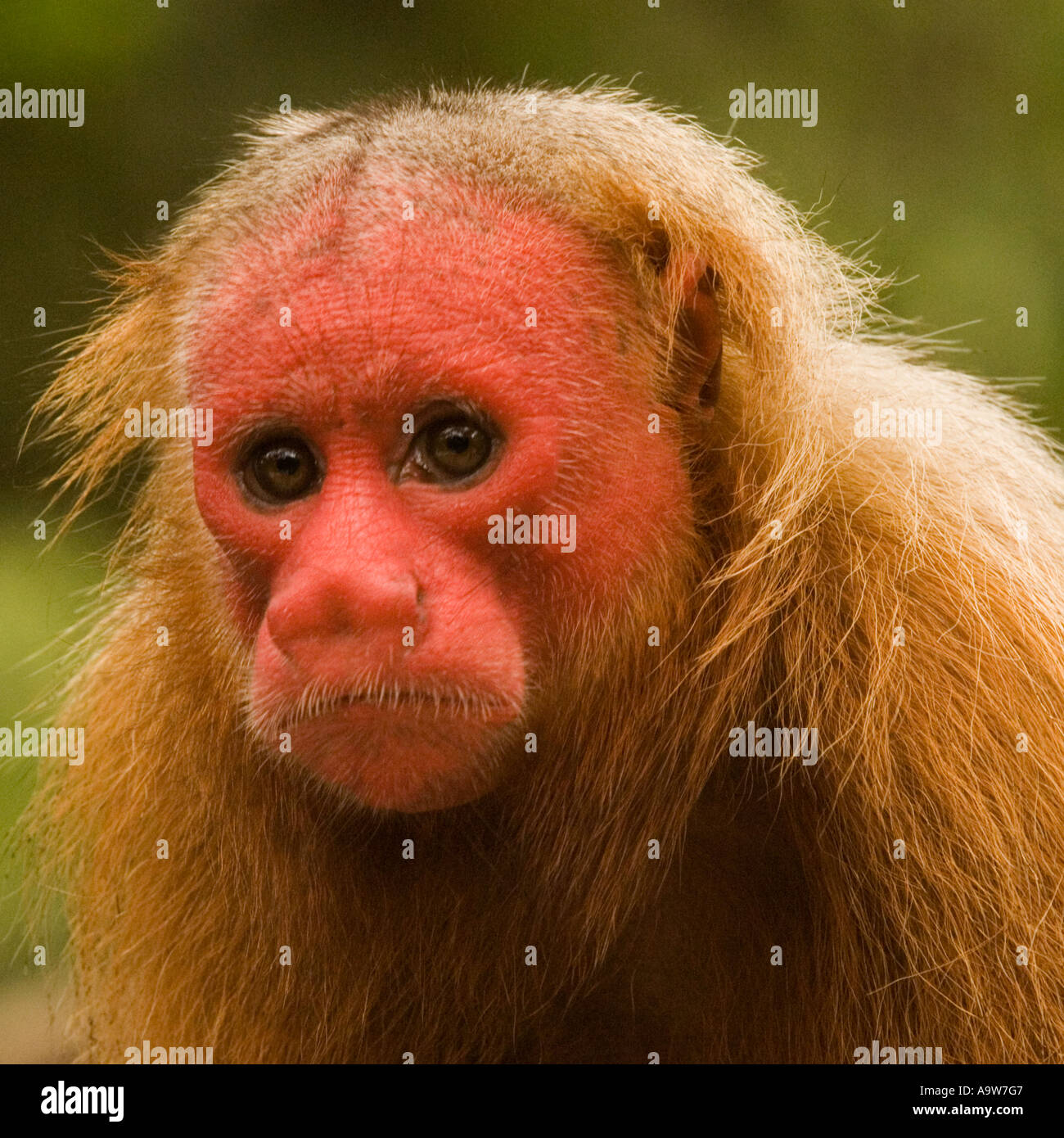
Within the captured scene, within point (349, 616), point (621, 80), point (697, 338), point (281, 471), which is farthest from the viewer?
point (621, 80)

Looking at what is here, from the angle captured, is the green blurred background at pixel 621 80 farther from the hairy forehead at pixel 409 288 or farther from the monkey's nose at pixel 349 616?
the monkey's nose at pixel 349 616

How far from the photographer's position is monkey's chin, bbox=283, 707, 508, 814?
2.48 metres

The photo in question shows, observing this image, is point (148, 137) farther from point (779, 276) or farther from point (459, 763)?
point (459, 763)

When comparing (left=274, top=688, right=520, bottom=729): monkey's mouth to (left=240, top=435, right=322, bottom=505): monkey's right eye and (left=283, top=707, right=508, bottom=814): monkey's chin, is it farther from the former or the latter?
(left=240, top=435, right=322, bottom=505): monkey's right eye

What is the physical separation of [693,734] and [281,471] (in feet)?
2.94

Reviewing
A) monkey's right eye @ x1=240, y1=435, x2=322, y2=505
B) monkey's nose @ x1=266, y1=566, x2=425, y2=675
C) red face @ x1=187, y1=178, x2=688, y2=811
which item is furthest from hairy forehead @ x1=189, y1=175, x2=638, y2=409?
monkey's nose @ x1=266, y1=566, x2=425, y2=675

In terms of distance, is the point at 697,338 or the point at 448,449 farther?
the point at 697,338

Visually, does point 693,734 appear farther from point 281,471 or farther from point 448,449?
point 281,471

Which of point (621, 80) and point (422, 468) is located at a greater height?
point (621, 80)

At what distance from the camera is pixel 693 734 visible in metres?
2.78

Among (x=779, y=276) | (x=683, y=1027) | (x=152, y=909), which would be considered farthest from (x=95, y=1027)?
(x=779, y=276)

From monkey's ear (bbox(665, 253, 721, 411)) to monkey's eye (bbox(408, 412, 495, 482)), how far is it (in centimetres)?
44

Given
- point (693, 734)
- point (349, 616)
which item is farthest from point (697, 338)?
point (349, 616)

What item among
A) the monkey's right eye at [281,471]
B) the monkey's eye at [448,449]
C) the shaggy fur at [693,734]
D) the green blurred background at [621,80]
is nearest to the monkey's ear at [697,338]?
the shaggy fur at [693,734]
